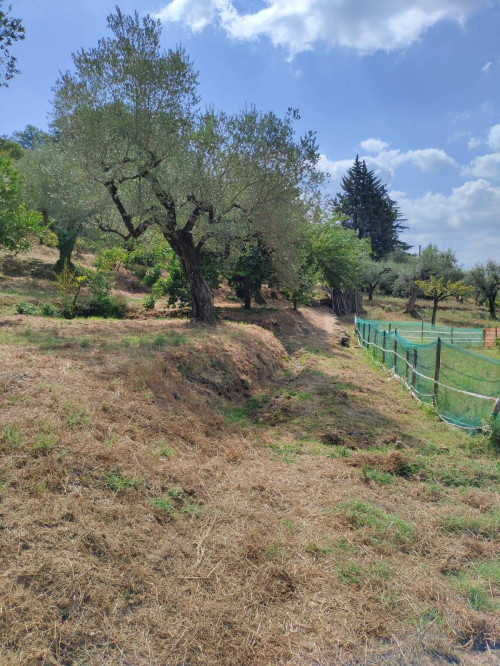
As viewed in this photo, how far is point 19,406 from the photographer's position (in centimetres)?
497

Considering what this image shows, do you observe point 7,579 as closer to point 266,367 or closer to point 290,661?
point 290,661

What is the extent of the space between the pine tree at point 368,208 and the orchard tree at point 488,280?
19.2m

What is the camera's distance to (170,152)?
433 inches

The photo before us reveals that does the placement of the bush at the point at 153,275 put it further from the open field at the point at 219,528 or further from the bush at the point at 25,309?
the open field at the point at 219,528

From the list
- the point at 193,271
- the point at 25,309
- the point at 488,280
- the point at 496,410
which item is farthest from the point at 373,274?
the point at 496,410

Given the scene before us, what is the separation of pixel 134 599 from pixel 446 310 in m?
40.7

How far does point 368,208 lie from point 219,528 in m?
57.7

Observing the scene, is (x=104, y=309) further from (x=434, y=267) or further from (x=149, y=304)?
(x=434, y=267)

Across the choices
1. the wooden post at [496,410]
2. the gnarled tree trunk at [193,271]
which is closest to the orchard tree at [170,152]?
the gnarled tree trunk at [193,271]

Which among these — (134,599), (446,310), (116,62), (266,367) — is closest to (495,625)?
(134,599)

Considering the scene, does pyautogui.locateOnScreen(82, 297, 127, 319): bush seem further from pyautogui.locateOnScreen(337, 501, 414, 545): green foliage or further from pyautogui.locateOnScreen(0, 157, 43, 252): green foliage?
pyautogui.locateOnScreen(337, 501, 414, 545): green foliage

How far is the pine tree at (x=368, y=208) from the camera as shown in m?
56.8

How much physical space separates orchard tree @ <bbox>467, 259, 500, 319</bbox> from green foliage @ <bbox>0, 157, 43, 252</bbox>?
3582cm

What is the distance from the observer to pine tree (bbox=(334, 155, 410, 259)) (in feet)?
186
